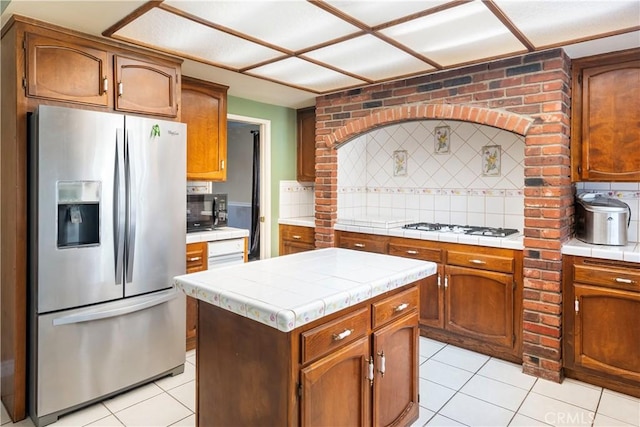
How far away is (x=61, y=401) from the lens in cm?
230

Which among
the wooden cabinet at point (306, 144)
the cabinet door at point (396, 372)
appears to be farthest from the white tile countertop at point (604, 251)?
the wooden cabinet at point (306, 144)

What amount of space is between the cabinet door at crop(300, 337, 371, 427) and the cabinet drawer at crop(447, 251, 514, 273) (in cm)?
171

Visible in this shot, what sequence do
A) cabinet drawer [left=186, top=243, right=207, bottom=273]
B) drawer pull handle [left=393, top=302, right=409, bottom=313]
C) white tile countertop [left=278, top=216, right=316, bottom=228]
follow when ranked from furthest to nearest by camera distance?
white tile countertop [left=278, top=216, right=316, bottom=228] < cabinet drawer [left=186, top=243, right=207, bottom=273] < drawer pull handle [left=393, top=302, right=409, bottom=313]

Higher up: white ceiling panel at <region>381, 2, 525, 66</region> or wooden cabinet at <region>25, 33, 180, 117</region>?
white ceiling panel at <region>381, 2, 525, 66</region>

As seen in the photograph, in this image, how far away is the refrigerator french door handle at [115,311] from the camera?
2.31 m

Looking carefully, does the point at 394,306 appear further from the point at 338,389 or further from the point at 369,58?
the point at 369,58

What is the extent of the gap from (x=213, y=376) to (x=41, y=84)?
192cm

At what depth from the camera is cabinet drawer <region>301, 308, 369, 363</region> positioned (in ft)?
4.99

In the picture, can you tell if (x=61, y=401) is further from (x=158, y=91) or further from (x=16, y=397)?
(x=158, y=91)

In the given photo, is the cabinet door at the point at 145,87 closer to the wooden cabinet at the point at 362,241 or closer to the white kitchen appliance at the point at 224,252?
the white kitchen appliance at the point at 224,252

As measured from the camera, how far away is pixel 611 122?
276 centimetres

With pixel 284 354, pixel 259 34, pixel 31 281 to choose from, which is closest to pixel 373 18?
pixel 259 34

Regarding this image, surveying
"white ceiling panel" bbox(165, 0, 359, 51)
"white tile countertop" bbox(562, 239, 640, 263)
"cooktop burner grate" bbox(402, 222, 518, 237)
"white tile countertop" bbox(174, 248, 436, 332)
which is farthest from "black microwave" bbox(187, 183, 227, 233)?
"white tile countertop" bbox(562, 239, 640, 263)

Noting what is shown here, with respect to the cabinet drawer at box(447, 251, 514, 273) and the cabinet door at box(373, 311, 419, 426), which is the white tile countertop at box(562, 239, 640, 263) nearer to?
the cabinet drawer at box(447, 251, 514, 273)
